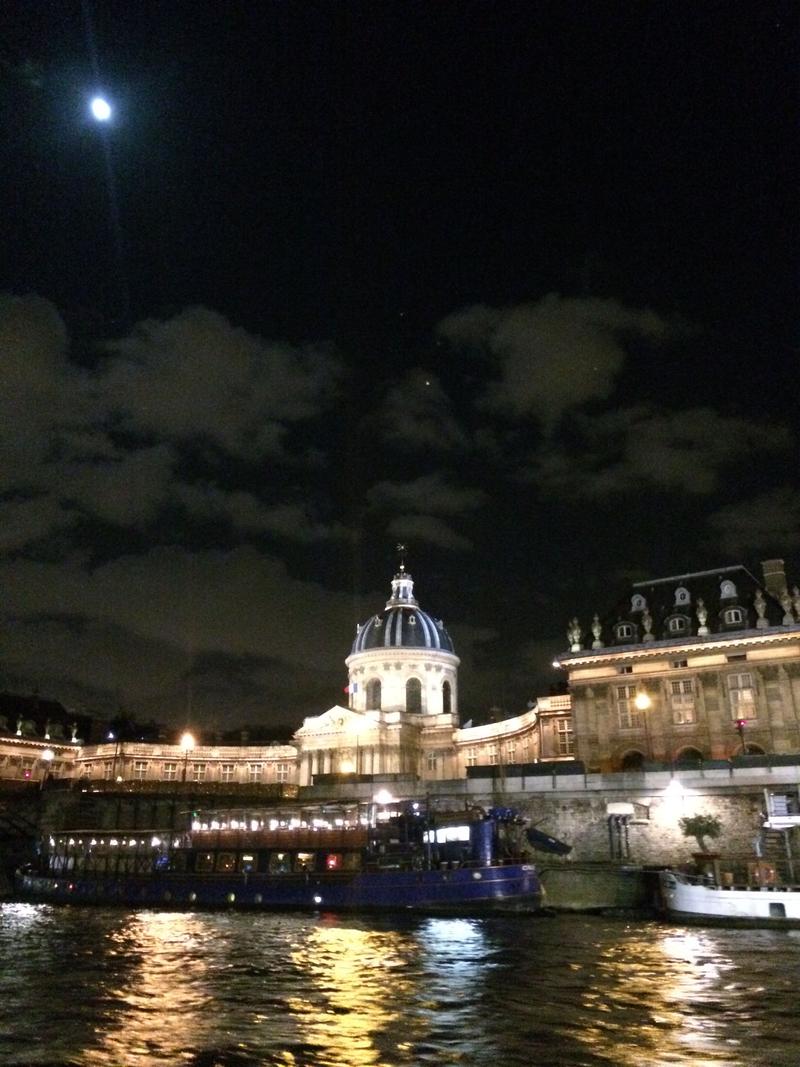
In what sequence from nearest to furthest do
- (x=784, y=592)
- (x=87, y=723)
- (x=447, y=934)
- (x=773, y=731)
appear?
(x=447, y=934) → (x=773, y=731) → (x=784, y=592) → (x=87, y=723)

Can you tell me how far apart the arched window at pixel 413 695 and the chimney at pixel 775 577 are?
5230cm

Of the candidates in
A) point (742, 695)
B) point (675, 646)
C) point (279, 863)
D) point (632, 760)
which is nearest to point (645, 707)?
point (632, 760)

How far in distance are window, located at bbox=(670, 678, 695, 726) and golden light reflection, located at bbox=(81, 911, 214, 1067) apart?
134ft

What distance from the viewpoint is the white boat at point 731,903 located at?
→ 38.4 metres

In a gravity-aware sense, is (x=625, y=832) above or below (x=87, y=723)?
below

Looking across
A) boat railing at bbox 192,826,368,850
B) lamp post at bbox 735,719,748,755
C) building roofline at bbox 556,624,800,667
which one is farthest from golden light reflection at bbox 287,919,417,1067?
building roofline at bbox 556,624,800,667

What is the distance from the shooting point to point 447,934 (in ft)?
123

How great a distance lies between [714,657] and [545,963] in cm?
4100

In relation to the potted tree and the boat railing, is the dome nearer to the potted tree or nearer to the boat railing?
the boat railing

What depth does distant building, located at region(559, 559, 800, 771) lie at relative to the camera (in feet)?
206

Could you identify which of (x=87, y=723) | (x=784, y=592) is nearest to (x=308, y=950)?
(x=784, y=592)

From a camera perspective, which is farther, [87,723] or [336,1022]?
A: [87,723]

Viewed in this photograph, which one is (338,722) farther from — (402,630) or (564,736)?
(564,736)

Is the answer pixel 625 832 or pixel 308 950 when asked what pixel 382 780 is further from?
pixel 308 950
